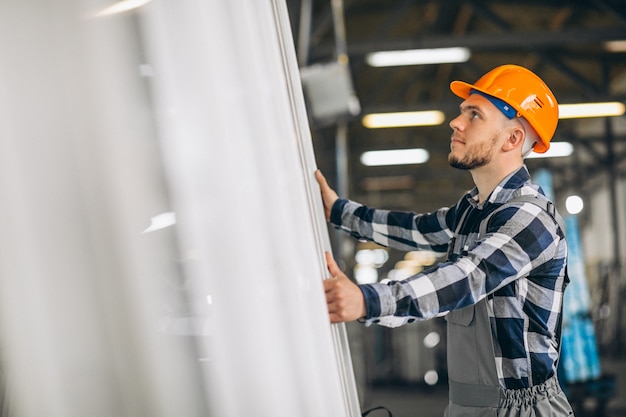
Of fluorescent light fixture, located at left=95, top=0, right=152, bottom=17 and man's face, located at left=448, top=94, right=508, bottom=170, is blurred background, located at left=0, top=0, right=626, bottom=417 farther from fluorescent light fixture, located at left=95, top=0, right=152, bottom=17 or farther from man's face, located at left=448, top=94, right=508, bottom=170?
man's face, located at left=448, top=94, right=508, bottom=170

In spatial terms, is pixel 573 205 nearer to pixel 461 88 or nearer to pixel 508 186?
pixel 461 88

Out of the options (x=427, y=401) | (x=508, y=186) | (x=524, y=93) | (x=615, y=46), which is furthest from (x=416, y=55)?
(x=508, y=186)

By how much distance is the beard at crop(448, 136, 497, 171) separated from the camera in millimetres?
1927

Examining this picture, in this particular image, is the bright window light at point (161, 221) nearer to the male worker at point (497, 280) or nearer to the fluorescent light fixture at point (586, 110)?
the male worker at point (497, 280)

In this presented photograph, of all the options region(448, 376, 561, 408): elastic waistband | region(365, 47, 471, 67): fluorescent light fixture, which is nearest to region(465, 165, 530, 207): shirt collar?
region(448, 376, 561, 408): elastic waistband

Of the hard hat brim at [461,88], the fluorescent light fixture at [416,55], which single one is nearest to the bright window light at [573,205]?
the fluorescent light fixture at [416,55]

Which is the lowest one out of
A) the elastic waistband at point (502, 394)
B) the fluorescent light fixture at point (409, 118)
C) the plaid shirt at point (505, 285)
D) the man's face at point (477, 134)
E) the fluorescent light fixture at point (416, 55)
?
the elastic waistband at point (502, 394)

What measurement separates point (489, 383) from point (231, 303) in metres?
0.96

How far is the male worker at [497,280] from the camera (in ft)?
4.81

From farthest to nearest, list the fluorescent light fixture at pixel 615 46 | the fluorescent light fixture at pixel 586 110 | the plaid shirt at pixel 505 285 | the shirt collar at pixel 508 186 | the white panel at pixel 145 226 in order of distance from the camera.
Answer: the fluorescent light fixture at pixel 615 46 < the fluorescent light fixture at pixel 586 110 < the shirt collar at pixel 508 186 < the plaid shirt at pixel 505 285 < the white panel at pixel 145 226

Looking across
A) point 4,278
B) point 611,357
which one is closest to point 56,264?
point 4,278

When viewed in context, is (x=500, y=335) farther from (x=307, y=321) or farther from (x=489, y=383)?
(x=307, y=321)

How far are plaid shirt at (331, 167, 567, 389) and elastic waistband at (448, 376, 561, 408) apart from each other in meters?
0.02

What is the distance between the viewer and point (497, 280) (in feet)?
5.17
